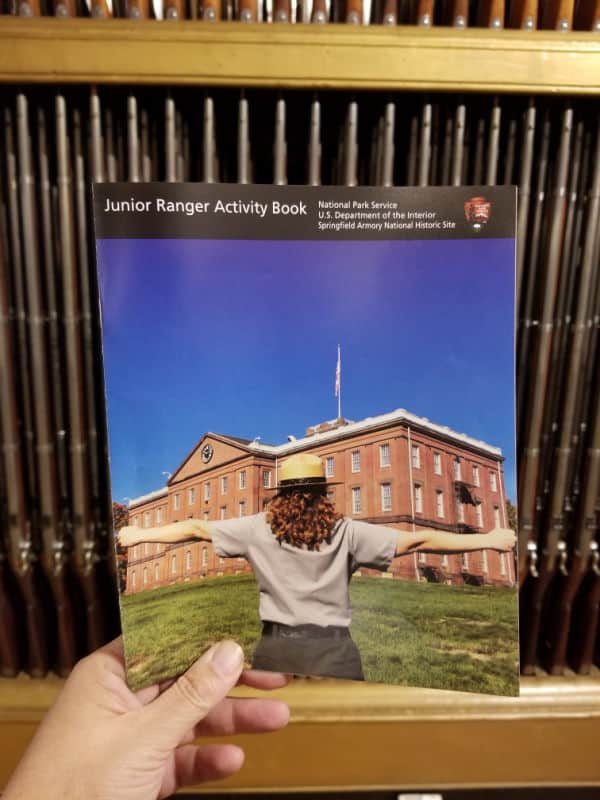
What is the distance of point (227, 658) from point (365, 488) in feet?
0.76

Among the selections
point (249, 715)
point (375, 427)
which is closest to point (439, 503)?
point (375, 427)

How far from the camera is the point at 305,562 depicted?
59 cm

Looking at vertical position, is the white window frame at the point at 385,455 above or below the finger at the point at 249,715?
above

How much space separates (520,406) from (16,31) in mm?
991

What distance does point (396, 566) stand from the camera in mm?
606

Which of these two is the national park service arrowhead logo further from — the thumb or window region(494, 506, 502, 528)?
the thumb

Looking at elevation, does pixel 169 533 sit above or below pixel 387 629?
above

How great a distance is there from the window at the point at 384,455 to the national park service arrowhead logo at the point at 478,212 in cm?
24

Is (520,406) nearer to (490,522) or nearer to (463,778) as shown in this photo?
(490,522)

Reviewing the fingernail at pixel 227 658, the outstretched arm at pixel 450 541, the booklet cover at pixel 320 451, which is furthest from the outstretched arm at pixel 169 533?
the outstretched arm at pixel 450 541

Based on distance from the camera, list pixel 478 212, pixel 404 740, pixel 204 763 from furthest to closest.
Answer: pixel 404 740, pixel 204 763, pixel 478 212

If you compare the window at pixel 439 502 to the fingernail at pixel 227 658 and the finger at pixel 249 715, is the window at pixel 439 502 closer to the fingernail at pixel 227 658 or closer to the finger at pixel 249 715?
the fingernail at pixel 227 658

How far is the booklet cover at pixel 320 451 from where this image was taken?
0.57 metres

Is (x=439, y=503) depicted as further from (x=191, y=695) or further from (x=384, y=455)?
(x=191, y=695)
